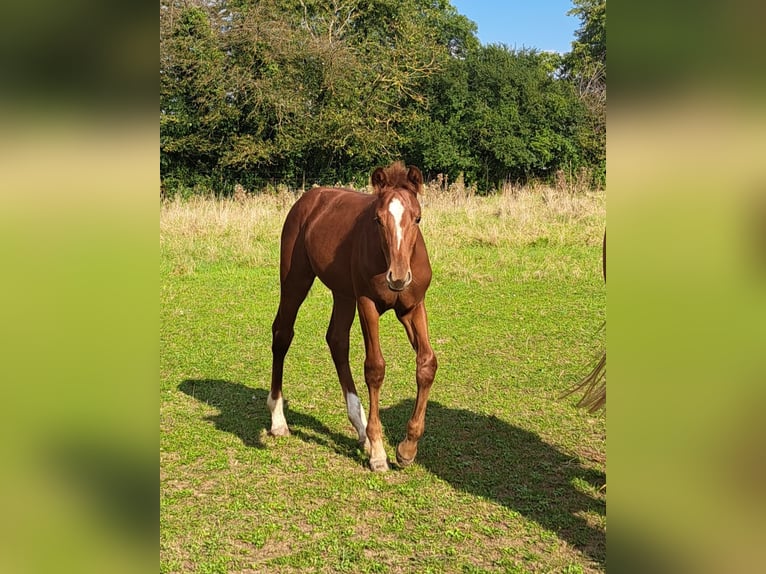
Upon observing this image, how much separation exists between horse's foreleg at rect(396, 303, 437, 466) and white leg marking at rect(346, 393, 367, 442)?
41cm

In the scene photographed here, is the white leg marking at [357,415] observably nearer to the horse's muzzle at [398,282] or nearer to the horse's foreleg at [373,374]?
the horse's foreleg at [373,374]

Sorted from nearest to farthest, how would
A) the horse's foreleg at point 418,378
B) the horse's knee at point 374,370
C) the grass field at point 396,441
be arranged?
1. the grass field at point 396,441
2. the horse's foreleg at point 418,378
3. the horse's knee at point 374,370

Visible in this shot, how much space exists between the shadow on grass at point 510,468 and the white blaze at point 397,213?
61.5 inches

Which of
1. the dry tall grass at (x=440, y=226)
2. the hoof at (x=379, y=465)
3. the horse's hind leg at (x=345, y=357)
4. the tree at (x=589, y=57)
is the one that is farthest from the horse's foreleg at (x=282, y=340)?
the tree at (x=589, y=57)

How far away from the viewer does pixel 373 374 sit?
4191 mm

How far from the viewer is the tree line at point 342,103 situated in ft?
71.6

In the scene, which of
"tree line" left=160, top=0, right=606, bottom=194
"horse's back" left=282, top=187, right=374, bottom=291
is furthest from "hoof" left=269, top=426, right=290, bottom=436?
"tree line" left=160, top=0, right=606, bottom=194

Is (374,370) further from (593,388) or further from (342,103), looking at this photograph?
(342,103)

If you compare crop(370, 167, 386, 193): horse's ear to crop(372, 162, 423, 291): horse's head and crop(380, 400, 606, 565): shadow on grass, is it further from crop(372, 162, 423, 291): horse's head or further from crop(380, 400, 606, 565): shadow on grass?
crop(380, 400, 606, 565): shadow on grass
